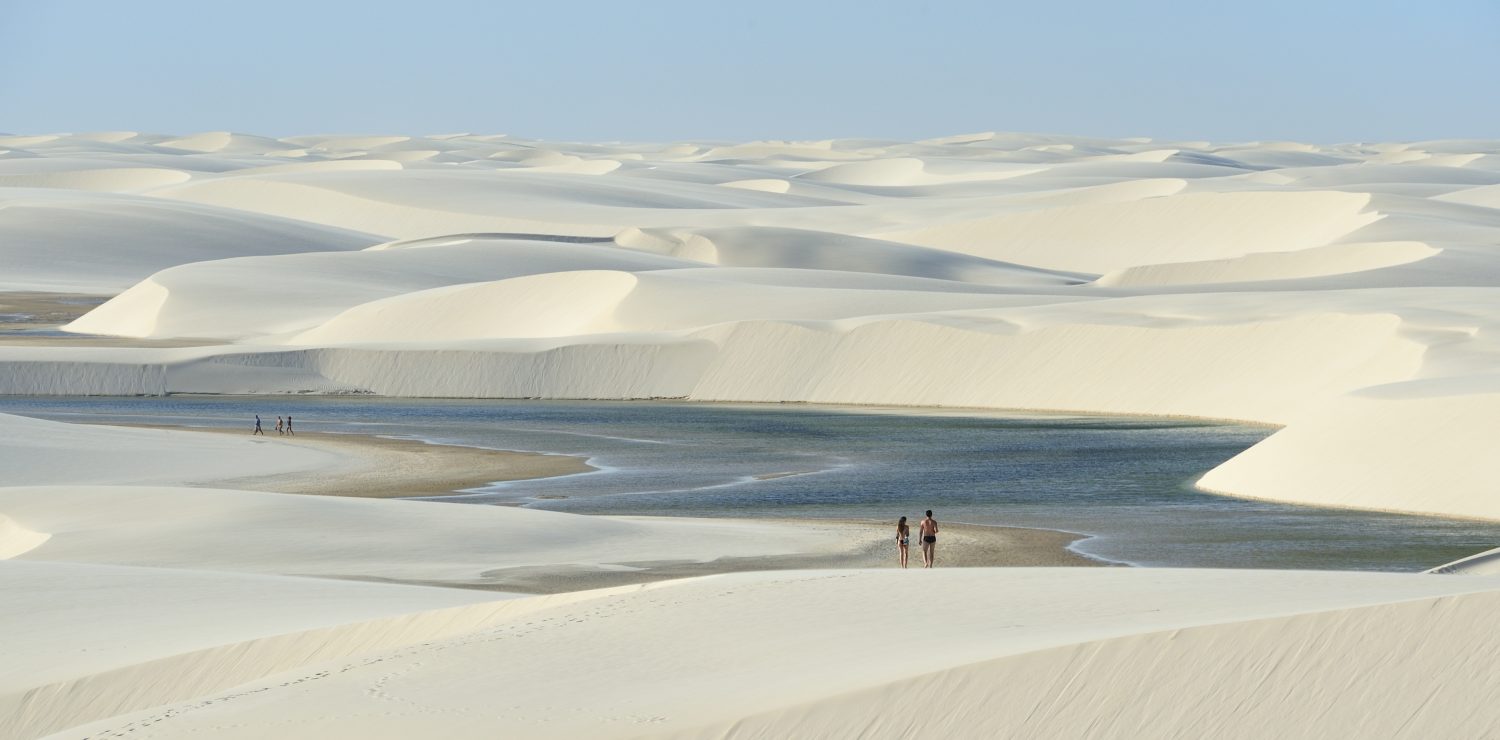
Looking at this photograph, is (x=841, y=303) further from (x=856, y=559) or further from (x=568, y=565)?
(x=568, y=565)

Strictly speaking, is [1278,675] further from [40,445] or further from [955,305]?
[955,305]

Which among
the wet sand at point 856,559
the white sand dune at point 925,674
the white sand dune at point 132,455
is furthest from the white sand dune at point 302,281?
the white sand dune at point 925,674

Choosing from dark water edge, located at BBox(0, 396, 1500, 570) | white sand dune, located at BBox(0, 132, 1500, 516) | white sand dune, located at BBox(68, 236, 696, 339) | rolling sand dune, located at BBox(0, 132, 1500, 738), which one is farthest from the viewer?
white sand dune, located at BBox(68, 236, 696, 339)

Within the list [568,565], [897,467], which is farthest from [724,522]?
[897,467]

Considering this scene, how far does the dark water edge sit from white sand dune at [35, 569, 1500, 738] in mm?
9922

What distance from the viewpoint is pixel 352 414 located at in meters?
49.6

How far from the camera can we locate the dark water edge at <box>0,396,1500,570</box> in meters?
24.9

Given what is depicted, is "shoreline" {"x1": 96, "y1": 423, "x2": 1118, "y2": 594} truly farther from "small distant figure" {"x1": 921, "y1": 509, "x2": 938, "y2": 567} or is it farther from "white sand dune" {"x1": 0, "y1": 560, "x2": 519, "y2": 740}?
"white sand dune" {"x1": 0, "y1": 560, "x2": 519, "y2": 740}

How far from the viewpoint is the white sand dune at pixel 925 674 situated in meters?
10.3

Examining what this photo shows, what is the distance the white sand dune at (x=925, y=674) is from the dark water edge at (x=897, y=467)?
9922mm

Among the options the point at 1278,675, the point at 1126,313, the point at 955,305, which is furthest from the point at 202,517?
the point at 955,305

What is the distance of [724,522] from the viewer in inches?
1056

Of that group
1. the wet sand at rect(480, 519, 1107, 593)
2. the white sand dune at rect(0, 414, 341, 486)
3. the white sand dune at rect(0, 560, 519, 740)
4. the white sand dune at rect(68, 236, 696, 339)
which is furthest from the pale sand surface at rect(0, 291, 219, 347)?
the white sand dune at rect(0, 560, 519, 740)

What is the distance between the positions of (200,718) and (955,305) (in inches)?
1985
